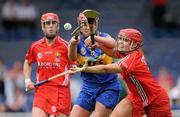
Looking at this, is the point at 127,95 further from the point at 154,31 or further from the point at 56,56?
the point at 154,31

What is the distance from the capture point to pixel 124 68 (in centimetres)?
1058

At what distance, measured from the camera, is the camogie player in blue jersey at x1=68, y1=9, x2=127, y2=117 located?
36.6 ft

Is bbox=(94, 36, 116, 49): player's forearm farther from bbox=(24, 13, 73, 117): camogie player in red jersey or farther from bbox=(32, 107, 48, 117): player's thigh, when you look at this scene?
bbox=(32, 107, 48, 117): player's thigh

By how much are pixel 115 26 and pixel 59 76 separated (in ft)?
28.1

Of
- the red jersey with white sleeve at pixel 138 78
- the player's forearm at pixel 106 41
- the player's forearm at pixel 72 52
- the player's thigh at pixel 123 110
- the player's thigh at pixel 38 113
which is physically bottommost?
the player's thigh at pixel 38 113

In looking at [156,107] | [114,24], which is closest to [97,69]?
[156,107]

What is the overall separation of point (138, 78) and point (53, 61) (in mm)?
1518

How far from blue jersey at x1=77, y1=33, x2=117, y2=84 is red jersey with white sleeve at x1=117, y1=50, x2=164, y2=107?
1.71 feet

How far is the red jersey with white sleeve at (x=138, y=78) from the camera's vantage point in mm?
10625

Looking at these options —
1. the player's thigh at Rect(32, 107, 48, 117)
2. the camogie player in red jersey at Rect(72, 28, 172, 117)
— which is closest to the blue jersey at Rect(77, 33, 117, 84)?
the camogie player in red jersey at Rect(72, 28, 172, 117)

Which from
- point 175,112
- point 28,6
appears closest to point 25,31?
point 28,6

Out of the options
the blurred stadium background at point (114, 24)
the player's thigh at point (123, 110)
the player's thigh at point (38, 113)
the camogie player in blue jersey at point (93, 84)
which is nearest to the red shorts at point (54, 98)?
the player's thigh at point (38, 113)

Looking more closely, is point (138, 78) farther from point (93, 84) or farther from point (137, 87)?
point (93, 84)

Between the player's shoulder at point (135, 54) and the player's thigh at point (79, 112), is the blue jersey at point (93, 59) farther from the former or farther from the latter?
the player's shoulder at point (135, 54)
